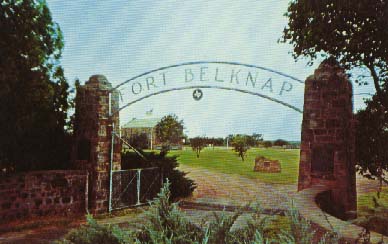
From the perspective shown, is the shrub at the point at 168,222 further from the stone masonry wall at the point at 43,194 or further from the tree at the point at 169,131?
the tree at the point at 169,131

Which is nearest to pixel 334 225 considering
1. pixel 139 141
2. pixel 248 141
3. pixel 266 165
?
pixel 248 141

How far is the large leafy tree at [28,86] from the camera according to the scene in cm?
625

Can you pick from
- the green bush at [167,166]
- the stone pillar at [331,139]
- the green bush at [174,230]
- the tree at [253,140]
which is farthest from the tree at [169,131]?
the green bush at [174,230]

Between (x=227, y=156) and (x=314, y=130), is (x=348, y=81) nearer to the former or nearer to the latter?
(x=314, y=130)

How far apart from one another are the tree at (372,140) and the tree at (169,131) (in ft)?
12.6

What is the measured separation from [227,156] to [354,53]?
4997 millimetres

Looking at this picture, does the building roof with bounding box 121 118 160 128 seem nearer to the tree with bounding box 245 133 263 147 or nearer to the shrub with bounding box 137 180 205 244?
the tree with bounding box 245 133 263 147

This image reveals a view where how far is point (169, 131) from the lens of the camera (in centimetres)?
1002

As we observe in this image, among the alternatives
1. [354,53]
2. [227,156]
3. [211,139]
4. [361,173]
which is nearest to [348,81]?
[354,53]

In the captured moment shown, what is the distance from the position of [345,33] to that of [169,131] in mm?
5097

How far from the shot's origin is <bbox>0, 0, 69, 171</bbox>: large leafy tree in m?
6.25

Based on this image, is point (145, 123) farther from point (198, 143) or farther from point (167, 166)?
point (198, 143)

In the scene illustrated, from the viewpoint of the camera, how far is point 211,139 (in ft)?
31.6

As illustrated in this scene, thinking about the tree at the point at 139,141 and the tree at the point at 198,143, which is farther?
the tree at the point at 139,141
